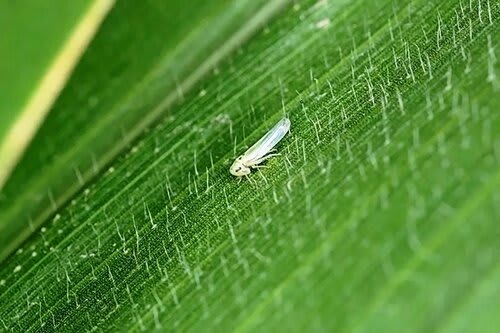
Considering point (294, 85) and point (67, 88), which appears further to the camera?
point (67, 88)

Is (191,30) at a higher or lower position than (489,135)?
higher

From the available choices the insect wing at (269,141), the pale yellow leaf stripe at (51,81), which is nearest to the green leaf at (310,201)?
the insect wing at (269,141)

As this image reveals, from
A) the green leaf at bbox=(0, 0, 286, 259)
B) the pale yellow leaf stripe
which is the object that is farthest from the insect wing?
the pale yellow leaf stripe

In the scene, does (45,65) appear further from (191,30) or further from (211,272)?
(211,272)

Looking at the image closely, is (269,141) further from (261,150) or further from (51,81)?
(51,81)

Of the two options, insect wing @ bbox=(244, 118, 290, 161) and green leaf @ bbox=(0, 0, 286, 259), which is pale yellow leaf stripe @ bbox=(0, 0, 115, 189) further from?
insect wing @ bbox=(244, 118, 290, 161)

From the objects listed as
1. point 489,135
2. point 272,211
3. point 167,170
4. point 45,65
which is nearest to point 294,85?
point 167,170
